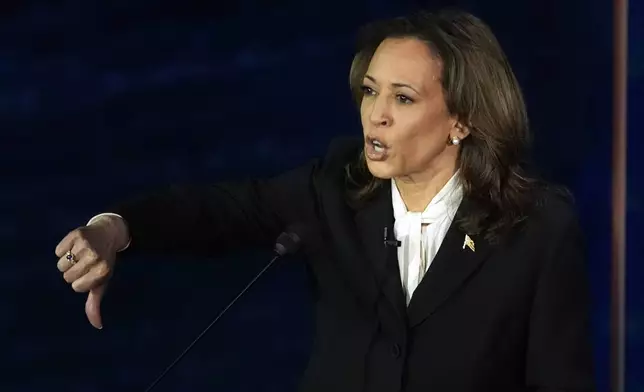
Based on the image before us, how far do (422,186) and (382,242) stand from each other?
11 cm

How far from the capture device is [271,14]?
169 cm

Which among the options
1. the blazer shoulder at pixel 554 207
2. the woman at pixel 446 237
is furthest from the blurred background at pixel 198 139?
the blazer shoulder at pixel 554 207

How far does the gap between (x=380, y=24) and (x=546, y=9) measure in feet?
1.24

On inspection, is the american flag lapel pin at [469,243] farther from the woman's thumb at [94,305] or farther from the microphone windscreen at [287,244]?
the woman's thumb at [94,305]

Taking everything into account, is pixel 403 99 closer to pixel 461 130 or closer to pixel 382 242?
pixel 461 130

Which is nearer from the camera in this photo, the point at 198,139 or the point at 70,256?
the point at 70,256

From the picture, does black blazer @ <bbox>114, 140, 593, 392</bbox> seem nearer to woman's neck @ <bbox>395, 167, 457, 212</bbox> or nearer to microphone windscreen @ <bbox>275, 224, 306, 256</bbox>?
woman's neck @ <bbox>395, 167, 457, 212</bbox>

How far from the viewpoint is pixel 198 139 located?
1.68m

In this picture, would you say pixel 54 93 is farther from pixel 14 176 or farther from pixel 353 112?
pixel 353 112

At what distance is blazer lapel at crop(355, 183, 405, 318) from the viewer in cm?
151

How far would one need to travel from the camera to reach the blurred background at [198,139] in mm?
1613

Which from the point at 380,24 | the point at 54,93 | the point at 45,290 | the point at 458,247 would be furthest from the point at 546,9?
the point at 45,290

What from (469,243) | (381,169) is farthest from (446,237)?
(381,169)

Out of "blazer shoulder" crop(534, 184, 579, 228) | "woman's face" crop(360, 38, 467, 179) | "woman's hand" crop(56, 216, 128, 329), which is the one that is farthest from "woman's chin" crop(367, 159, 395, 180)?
"woman's hand" crop(56, 216, 128, 329)
